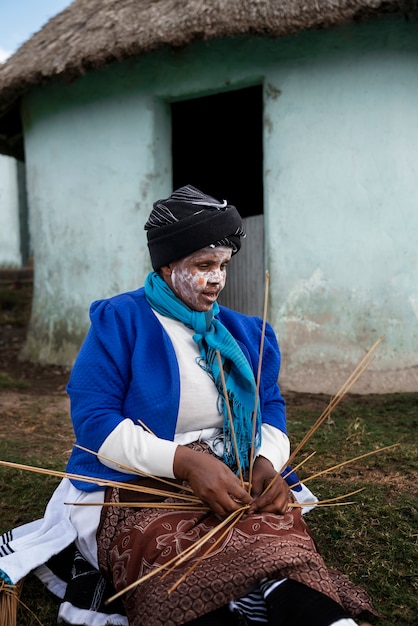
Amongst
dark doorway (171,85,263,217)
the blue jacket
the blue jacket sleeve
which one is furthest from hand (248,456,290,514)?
dark doorway (171,85,263,217)

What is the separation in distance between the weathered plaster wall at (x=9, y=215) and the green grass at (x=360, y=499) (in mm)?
8843

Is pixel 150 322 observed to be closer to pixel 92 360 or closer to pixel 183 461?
pixel 92 360

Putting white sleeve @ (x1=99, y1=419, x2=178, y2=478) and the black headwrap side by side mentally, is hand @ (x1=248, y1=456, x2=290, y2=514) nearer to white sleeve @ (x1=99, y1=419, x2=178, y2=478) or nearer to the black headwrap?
white sleeve @ (x1=99, y1=419, x2=178, y2=478)

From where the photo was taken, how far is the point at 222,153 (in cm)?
882

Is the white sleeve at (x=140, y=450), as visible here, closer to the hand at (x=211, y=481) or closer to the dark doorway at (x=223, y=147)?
the hand at (x=211, y=481)

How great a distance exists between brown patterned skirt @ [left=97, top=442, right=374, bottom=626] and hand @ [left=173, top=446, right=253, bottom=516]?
5 cm

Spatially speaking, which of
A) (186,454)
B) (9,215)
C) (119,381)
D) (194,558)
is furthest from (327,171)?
(9,215)

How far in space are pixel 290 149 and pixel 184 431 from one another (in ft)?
12.1

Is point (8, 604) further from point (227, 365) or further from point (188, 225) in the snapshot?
point (188, 225)

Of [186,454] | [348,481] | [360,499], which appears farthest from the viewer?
[348,481]

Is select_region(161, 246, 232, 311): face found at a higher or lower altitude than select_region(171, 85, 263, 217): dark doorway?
lower

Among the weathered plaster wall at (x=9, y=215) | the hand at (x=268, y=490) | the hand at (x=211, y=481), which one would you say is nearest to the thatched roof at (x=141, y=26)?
the hand at (x=268, y=490)

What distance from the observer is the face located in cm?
190

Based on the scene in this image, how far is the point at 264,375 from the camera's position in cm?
204
